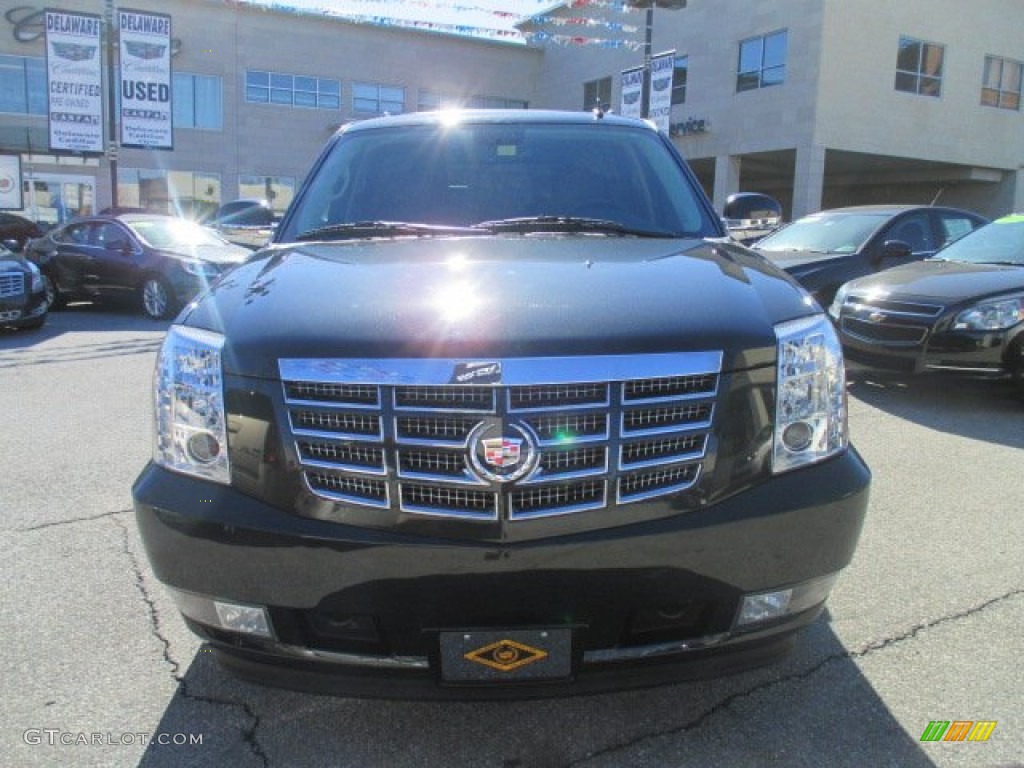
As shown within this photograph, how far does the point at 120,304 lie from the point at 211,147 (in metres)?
22.3

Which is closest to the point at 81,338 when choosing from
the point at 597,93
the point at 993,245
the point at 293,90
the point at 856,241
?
the point at 856,241

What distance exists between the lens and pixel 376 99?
124 ft

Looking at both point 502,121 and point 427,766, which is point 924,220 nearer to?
point 502,121

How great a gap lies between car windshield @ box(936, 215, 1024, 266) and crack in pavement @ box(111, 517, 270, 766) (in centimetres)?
721

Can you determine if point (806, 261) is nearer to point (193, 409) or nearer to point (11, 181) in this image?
point (193, 409)

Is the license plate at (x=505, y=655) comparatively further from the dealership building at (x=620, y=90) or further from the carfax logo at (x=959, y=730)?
the dealership building at (x=620, y=90)

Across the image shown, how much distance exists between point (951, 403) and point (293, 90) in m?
34.5

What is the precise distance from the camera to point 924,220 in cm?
970

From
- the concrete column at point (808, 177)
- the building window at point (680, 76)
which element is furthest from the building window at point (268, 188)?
the concrete column at point (808, 177)

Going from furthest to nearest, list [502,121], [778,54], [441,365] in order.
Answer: [778,54] → [502,121] → [441,365]

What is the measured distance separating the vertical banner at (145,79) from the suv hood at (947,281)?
16388 millimetres

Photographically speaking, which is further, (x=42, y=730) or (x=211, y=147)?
(x=211, y=147)

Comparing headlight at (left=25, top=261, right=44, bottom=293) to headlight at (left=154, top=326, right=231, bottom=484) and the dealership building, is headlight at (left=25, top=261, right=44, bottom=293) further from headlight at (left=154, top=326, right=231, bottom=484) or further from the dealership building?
the dealership building

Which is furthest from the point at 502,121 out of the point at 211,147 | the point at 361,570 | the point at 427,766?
the point at 211,147
